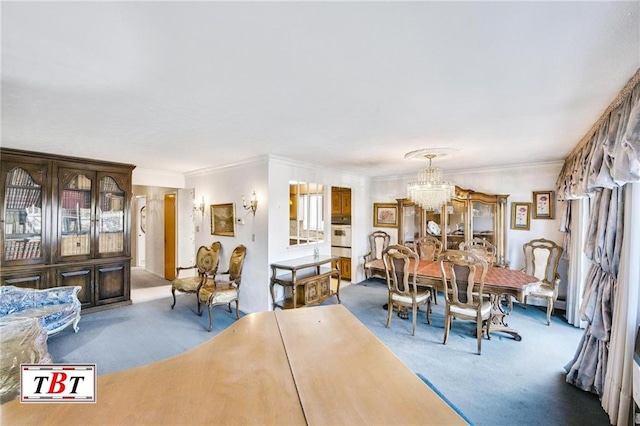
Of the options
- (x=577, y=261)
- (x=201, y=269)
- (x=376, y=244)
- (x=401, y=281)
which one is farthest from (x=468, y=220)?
(x=201, y=269)

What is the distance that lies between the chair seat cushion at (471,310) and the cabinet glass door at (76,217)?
207 inches

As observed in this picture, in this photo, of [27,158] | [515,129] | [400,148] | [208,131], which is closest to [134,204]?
[27,158]

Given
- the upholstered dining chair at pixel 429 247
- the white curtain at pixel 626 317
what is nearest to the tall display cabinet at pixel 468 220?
the upholstered dining chair at pixel 429 247

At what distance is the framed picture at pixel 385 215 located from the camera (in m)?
6.00

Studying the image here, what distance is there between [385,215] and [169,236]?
4.94m

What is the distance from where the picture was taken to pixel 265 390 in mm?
1066

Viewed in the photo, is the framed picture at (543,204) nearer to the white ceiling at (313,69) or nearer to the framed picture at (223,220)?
the white ceiling at (313,69)

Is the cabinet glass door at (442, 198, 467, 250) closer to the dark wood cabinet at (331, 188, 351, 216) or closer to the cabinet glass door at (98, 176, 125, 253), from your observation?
the dark wood cabinet at (331, 188, 351, 216)

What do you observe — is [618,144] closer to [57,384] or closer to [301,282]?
[57,384]

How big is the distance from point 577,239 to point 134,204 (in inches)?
371

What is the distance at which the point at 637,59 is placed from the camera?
149 cm

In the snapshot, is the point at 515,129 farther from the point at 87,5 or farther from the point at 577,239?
the point at 87,5

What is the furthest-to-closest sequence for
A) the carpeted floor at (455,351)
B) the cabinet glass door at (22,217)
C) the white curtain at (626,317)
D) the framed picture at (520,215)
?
the framed picture at (520,215)
the cabinet glass door at (22,217)
the carpeted floor at (455,351)
the white curtain at (626,317)

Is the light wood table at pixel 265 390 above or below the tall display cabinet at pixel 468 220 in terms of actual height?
below
